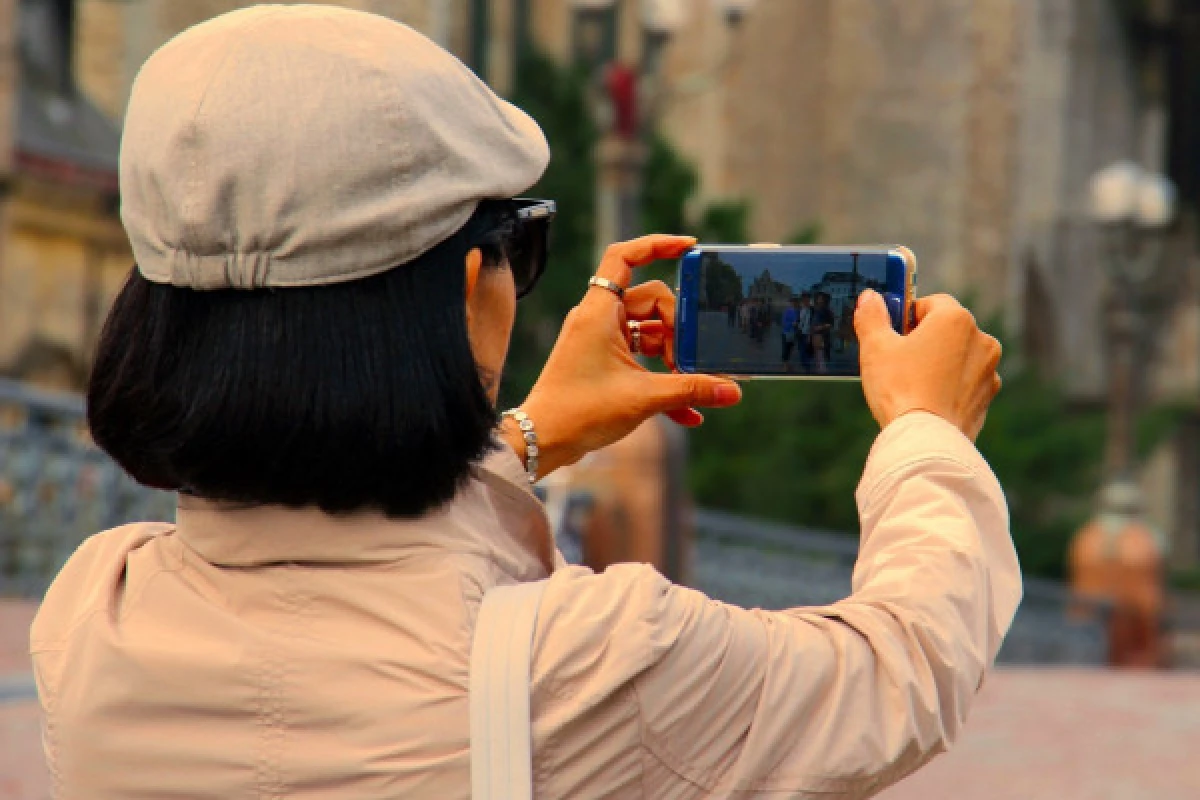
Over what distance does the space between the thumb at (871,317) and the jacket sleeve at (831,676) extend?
21 cm

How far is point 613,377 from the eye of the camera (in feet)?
6.61

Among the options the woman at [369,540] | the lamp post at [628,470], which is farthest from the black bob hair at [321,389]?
the lamp post at [628,470]

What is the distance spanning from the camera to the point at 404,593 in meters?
1.67

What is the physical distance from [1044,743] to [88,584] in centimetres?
946

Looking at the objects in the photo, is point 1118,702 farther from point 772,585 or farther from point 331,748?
point 331,748

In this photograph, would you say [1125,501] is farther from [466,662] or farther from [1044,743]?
[466,662]

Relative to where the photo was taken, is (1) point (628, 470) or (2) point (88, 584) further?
(1) point (628, 470)

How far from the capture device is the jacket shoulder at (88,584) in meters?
1.77

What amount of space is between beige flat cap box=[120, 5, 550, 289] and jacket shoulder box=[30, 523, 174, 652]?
0.25 meters

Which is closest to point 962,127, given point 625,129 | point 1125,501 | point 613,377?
Answer: point 1125,501

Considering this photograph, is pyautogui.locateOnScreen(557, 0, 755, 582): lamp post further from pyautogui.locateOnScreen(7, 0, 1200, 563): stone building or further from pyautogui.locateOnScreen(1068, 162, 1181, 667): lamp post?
pyautogui.locateOnScreen(7, 0, 1200, 563): stone building

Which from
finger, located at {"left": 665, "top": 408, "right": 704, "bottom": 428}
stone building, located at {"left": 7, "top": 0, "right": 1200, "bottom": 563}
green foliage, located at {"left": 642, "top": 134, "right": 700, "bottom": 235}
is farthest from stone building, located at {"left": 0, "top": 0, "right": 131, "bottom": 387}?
finger, located at {"left": 665, "top": 408, "right": 704, "bottom": 428}

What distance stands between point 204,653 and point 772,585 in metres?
16.3

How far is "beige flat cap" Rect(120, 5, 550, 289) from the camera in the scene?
65.5 inches
